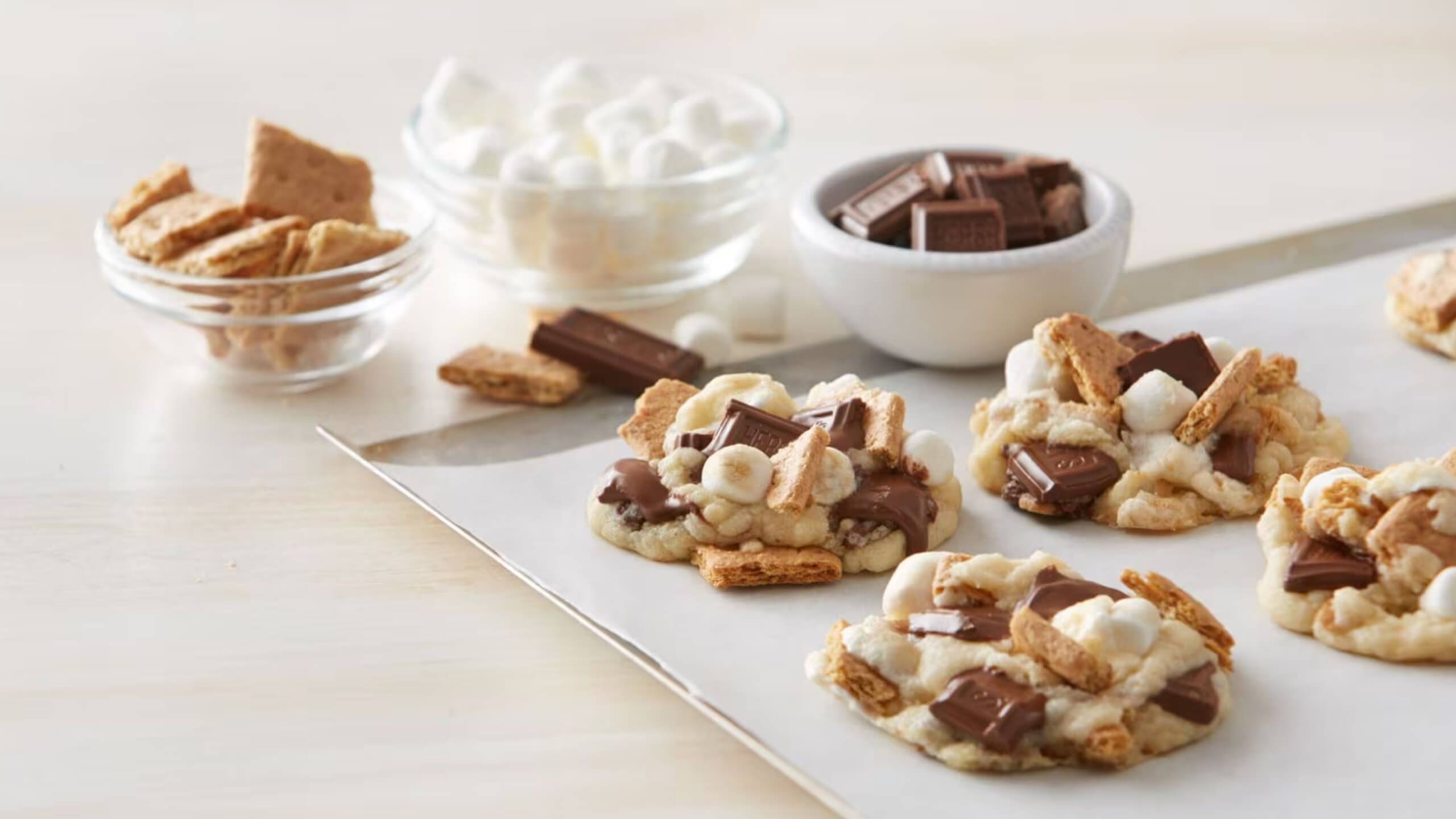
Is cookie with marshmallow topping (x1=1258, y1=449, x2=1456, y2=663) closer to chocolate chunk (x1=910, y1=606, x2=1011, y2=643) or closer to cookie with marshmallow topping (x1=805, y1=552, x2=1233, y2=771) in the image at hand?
cookie with marshmallow topping (x1=805, y1=552, x2=1233, y2=771)

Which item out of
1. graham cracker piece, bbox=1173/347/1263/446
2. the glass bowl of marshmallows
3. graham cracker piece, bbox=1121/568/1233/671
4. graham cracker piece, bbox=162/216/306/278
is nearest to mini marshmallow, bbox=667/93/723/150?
the glass bowl of marshmallows

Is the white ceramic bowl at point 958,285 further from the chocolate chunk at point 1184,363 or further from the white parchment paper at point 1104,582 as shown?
the chocolate chunk at point 1184,363

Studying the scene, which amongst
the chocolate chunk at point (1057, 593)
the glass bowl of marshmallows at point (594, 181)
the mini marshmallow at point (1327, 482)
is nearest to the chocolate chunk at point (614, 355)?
the glass bowl of marshmallows at point (594, 181)

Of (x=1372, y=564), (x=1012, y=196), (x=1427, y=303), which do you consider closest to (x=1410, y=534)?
(x=1372, y=564)

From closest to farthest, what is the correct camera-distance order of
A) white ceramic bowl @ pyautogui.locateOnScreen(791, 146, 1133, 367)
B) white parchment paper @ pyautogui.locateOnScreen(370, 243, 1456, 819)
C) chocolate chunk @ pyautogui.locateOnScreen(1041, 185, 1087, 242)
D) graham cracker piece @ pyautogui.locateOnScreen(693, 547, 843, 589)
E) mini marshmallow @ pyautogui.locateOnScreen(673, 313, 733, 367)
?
white parchment paper @ pyautogui.locateOnScreen(370, 243, 1456, 819) → graham cracker piece @ pyautogui.locateOnScreen(693, 547, 843, 589) → white ceramic bowl @ pyautogui.locateOnScreen(791, 146, 1133, 367) → chocolate chunk @ pyautogui.locateOnScreen(1041, 185, 1087, 242) → mini marshmallow @ pyautogui.locateOnScreen(673, 313, 733, 367)

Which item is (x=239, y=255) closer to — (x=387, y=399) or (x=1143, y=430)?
(x=387, y=399)

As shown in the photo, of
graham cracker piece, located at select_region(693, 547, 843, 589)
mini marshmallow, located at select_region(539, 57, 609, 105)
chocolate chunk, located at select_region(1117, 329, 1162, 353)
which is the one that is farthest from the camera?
mini marshmallow, located at select_region(539, 57, 609, 105)

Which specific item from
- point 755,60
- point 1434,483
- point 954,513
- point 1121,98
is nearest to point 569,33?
point 755,60
